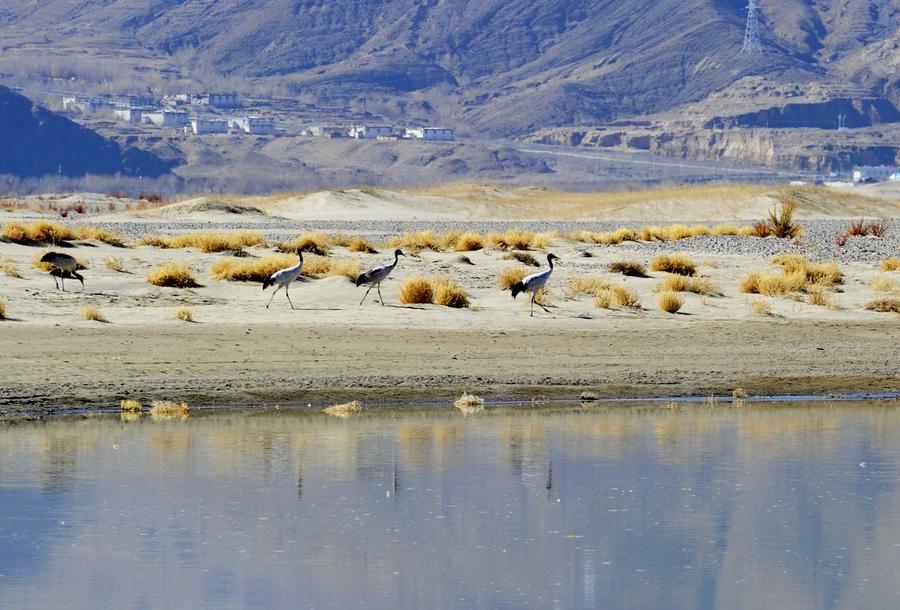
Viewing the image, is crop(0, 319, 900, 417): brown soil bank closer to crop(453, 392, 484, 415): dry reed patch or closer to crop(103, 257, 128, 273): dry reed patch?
crop(453, 392, 484, 415): dry reed patch

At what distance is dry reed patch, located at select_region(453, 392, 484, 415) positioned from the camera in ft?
63.7

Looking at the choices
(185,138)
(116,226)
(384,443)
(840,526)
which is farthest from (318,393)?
(185,138)

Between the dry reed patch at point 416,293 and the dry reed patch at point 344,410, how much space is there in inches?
246

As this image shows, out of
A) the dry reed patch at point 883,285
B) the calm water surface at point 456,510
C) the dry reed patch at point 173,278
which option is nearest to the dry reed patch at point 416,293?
the dry reed patch at point 173,278

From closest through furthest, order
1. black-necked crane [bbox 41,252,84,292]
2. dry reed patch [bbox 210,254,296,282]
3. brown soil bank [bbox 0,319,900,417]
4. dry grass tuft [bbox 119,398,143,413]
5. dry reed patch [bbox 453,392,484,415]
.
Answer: dry grass tuft [bbox 119,398,143,413] < dry reed patch [bbox 453,392,484,415] < brown soil bank [bbox 0,319,900,417] < black-necked crane [bbox 41,252,84,292] < dry reed patch [bbox 210,254,296,282]

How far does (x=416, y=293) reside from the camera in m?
25.6

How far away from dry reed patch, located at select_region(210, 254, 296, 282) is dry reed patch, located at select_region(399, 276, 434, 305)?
3423 mm

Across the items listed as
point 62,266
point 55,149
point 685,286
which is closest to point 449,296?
A: point 685,286

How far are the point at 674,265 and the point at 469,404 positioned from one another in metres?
12.4

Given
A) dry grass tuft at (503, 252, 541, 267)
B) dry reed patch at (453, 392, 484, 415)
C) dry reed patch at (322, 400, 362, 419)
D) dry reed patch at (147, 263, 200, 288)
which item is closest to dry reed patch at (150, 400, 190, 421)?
dry reed patch at (322, 400, 362, 419)

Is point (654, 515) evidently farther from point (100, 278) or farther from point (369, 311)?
point (100, 278)

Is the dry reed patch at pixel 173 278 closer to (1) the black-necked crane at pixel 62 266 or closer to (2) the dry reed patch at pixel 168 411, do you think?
(1) the black-necked crane at pixel 62 266

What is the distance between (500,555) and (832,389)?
978 cm

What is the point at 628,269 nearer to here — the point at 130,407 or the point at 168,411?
the point at 168,411
